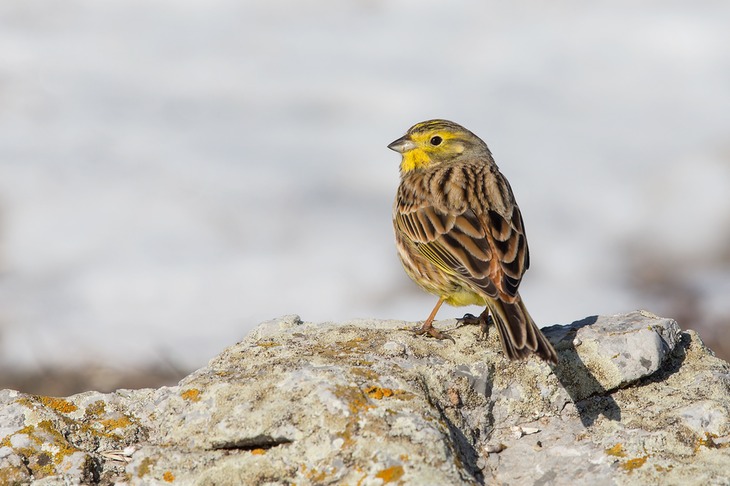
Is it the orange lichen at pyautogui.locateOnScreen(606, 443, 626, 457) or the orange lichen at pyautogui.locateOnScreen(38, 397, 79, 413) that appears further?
the orange lichen at pyautogui.locateOnScreen(38, 397, 79, 413)

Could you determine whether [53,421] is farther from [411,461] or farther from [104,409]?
[411,461]

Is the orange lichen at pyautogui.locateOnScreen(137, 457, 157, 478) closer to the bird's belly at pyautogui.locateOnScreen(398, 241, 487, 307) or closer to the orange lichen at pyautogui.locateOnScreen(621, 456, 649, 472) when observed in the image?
the orange lichen at pyautogui.locateOnScreen(621, 456, 649, 472)

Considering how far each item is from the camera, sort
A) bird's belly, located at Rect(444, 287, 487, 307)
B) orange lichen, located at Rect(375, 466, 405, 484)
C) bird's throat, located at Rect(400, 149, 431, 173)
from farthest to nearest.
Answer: bird's throat, located at Rect(400, 149, 431, 173) < bird's belly, located at Rect(444, 287, 487, 307) < orange lichen, located at Rect(375, 466, 405, 484)

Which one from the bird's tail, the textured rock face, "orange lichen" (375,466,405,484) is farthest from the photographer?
the bird's tail

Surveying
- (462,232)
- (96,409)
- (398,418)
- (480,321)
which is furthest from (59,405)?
(462,232)

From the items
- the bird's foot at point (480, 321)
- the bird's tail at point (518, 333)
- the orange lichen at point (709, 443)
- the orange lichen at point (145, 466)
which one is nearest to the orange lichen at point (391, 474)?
the orange lichen at point (145, 466)

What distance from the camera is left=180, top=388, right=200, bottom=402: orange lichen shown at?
5.28m

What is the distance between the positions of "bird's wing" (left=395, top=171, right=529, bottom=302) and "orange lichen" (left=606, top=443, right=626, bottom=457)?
1.19 metres

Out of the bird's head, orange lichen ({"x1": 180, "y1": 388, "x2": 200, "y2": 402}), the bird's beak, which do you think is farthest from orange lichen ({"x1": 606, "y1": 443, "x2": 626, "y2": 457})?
the bird's beak

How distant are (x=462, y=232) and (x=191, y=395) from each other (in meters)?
2.20

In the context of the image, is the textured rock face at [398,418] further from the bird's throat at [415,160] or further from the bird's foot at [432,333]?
the bird's throat at [415,160]

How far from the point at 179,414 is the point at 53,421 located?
0.62m

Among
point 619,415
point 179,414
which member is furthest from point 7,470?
point 619,415

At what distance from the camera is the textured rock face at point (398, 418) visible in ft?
15.7
